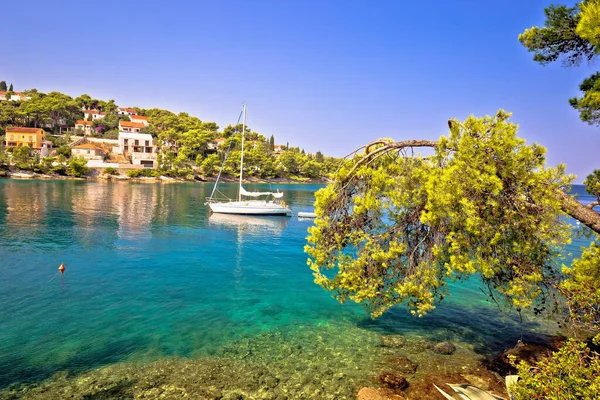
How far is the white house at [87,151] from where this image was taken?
102 metres

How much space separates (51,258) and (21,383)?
1713 cm

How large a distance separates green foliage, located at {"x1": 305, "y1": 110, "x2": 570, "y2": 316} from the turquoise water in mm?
3983

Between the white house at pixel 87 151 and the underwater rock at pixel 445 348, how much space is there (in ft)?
374

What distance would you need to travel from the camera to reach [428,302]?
9734 millimetres

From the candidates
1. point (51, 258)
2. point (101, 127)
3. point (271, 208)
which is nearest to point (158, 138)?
point (101, 127)

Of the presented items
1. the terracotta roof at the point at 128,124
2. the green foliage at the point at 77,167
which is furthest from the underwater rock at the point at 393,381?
the terracotta roof at the point at 128,124

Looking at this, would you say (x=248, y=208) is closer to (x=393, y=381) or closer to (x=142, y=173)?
(x=393, y=381)

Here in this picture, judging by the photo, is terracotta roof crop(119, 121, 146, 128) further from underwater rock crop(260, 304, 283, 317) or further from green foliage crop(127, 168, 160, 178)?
underwater rock crop(260, 304, 283, 317)

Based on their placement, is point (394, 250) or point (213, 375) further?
point (213, 375)

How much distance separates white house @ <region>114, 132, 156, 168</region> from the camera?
113 metres

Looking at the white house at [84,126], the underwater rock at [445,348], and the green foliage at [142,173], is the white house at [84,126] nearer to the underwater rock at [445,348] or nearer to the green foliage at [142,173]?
the green foliage at [142,173]

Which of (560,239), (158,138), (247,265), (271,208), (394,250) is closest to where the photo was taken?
(560,239)

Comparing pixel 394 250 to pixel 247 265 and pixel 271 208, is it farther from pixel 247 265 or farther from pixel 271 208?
pixel 271 208

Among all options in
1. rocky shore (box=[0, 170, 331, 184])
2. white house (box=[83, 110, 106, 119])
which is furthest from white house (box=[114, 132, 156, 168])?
white house (box=[83, 110, 106, 119])
